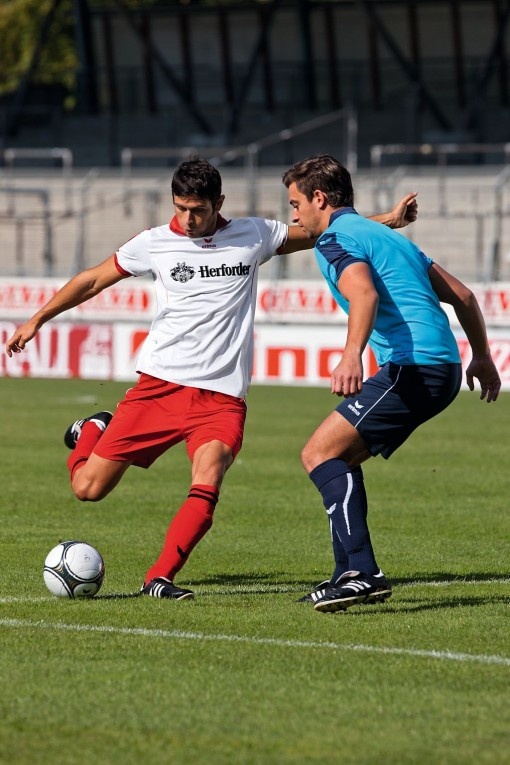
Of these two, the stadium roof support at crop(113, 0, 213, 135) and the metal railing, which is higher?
the stadium roof support at crop(113, 0, 213, 135)

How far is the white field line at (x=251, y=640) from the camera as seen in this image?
614 cm

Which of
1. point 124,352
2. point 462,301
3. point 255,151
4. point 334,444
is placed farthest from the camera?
point 255,151

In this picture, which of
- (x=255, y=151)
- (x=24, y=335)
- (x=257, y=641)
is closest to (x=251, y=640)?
(x=257, y=641)

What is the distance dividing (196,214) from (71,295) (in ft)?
2.64

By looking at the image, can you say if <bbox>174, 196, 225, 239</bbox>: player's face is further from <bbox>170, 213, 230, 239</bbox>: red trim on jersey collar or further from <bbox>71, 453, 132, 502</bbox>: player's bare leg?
<bbox>71, 453, 132, 502</bbox>: player's bare leg

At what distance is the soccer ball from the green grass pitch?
82 millimetres

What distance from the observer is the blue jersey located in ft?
23.2

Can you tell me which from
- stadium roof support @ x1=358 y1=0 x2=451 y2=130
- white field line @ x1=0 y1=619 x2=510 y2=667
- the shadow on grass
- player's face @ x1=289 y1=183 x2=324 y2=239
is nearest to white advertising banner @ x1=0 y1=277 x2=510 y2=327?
stadium roof support @ x1=358 y1=0 x2=451 y2=130

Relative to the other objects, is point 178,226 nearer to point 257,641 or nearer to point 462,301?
point 462,301

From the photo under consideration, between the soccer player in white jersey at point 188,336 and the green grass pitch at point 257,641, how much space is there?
759 mm

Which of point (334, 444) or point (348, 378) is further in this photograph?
point (334, 444)

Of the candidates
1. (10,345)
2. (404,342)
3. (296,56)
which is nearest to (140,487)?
(10,345)

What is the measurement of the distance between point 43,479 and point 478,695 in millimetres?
8226

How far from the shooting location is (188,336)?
7879 mm
